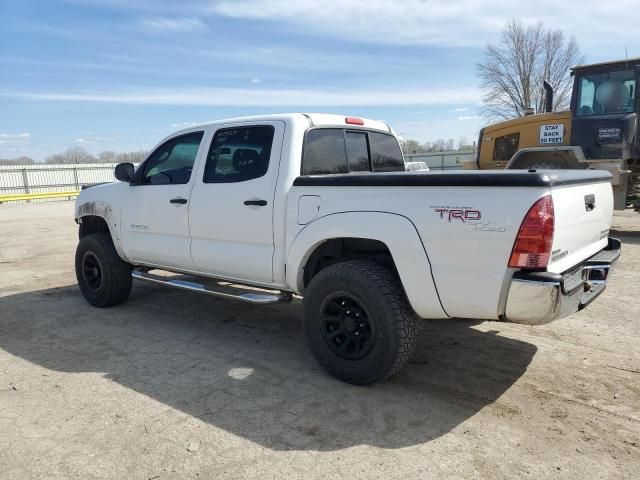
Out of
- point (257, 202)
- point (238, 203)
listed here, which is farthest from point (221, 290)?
point (257, 202)

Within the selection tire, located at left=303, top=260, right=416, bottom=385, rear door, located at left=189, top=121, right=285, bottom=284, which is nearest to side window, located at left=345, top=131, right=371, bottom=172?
rear door, located at left=189, top=121, right=285, bottom=284

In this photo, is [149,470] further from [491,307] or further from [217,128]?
[217,128]

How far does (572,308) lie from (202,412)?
8.27ft

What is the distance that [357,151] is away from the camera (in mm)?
4891

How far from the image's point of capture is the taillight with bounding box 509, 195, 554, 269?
9.61 ft

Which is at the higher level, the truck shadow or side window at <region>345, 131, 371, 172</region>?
side window at <region>345, 131, 371, 172</region>

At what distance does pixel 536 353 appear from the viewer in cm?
437

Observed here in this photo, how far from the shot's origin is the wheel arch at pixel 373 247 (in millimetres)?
3369

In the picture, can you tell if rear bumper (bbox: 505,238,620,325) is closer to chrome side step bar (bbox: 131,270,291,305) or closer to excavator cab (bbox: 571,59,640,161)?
chrome side step bar (bbox: 131,270,291,305)

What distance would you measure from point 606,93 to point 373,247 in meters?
8.20

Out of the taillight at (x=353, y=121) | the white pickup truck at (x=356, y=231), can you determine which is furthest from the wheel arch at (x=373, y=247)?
the taillight at (x=353, y=121)

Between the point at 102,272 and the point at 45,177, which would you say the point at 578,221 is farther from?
the point at 45,177

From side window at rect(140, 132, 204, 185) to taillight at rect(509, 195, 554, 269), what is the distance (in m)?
3.19

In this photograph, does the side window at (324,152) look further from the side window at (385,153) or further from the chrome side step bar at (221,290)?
the chrome side step bar at (221,290)
